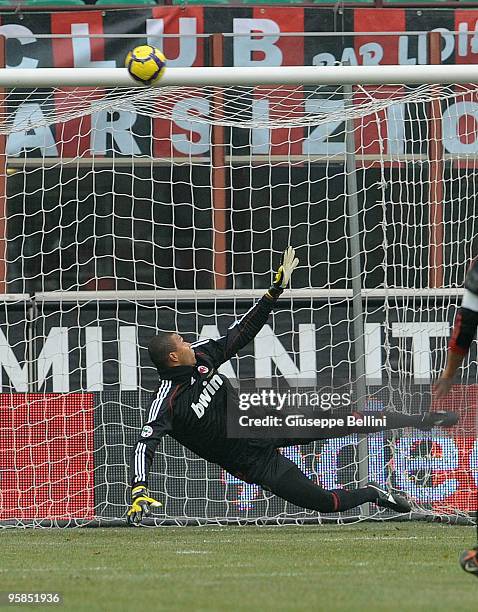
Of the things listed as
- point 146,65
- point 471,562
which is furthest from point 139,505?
point 146,65

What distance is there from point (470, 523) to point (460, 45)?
6.26 metres

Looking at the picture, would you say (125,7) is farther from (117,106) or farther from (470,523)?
(470,523)

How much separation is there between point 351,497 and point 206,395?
1.38 m

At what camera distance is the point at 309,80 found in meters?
11.0

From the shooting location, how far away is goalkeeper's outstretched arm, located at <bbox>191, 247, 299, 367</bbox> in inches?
400

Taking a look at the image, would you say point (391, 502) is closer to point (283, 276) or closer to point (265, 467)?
point (265, 467)

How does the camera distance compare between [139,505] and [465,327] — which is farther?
[139,505]

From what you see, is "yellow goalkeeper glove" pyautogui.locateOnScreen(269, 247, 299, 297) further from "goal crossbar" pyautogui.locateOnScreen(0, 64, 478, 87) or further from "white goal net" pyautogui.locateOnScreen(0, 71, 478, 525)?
"white goal net" pyautogui.locateOnScreen(0, 71, 478, 525)

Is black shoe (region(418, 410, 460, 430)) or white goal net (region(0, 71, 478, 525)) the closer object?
black shoe (region(418, 410, 460, 430))

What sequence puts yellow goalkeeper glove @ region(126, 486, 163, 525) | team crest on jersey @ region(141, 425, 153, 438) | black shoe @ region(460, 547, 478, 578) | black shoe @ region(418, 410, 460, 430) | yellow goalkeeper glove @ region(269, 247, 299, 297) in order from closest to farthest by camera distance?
black shoe @ region(460, 547, 478, 578), yellow goalkeeper glove @ region(126, 486, 163, 525), team crest on jersey @ region(141, 425, 153, 438), yellow goalkeeper glove @ region(269, 247, 299, 297), black shoe @ region(418, 410, 460, 430)

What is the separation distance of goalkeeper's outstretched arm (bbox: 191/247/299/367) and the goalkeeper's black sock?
1.38m

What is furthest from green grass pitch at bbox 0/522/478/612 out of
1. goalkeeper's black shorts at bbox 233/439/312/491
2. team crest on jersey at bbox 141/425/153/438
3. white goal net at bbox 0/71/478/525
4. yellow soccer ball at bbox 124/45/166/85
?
yellow soccer ball at bbox 124/45/166/85

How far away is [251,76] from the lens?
11.0 meters

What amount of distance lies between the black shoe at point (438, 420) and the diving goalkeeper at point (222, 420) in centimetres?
98
